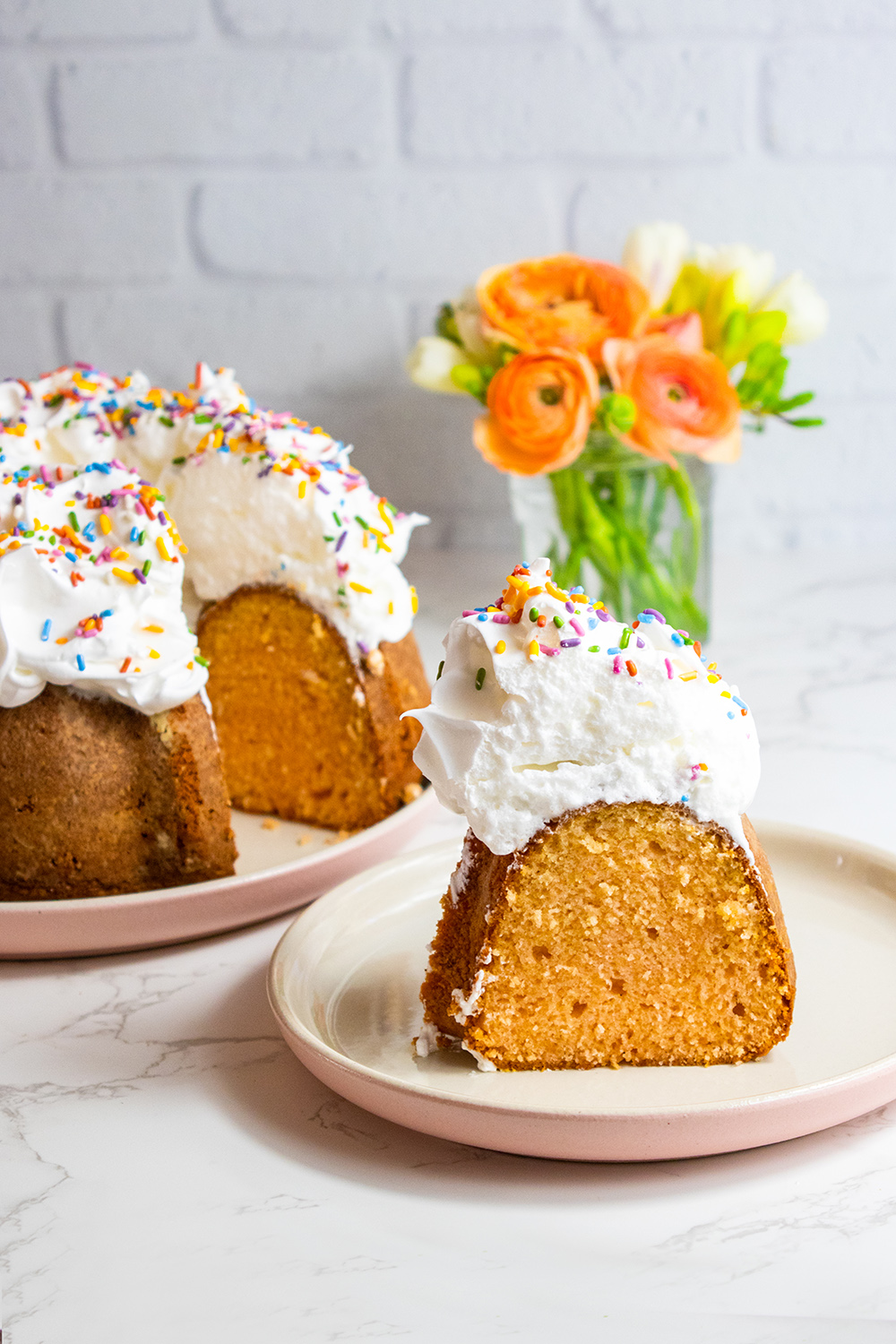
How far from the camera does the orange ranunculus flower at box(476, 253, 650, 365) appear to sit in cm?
211

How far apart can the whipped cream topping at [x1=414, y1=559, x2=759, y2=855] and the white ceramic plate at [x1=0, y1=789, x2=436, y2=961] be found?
1.13 ft

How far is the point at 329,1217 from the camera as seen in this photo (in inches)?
40.6

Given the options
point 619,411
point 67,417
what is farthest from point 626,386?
point 67,417

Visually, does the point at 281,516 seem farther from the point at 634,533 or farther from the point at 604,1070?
the point at 604,1070

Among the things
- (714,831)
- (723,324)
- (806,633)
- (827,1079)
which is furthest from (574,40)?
(827,1079)

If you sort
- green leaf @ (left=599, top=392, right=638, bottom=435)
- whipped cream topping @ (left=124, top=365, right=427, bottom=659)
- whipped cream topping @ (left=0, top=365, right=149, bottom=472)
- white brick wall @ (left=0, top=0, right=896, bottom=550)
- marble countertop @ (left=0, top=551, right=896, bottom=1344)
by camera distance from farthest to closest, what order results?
white brick wall @ (left=0, top=0, right=896, bottom=550), green leaf @ (left=599, top=392, right=638, bottom=435), whipped cream topping @ (left=0, top=365, right=149, bottom=472), whipped cream topping @ (left=124, top=365, right=427, bottom=659), marble countertop @ (left=0, top=551, right=896, bottom=1344)

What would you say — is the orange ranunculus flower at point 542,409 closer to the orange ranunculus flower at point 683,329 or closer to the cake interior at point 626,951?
the orange ranunculus flower at point 683,329

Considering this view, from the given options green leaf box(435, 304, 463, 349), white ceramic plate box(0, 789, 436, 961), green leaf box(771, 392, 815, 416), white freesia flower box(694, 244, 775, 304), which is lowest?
white ceramic plate box(0, 789, 436, 961)

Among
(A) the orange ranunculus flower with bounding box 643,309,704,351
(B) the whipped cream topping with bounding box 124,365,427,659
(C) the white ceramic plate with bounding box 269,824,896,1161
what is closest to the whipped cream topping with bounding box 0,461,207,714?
(B) the whipped cream topping with bounding box 124,365,427,659

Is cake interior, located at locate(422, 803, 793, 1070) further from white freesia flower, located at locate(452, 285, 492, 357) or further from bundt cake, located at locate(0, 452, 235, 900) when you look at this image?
white freesia flower, located at locate(452, 285, 492, 357)

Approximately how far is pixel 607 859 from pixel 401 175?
5.79 feet

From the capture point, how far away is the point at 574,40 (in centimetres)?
248

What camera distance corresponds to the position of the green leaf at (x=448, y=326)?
2324 mm

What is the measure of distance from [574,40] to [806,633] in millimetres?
1092
